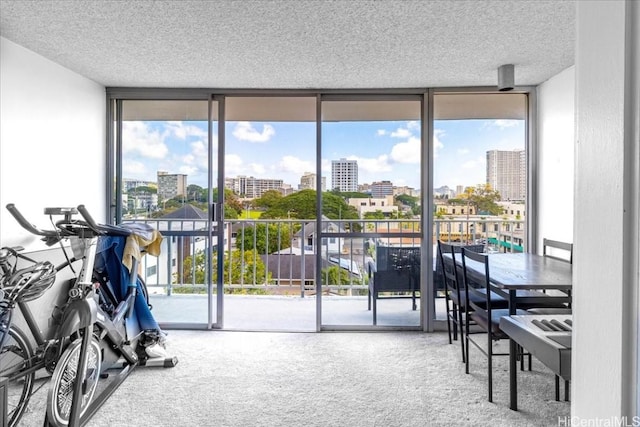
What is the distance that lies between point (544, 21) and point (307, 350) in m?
3.01

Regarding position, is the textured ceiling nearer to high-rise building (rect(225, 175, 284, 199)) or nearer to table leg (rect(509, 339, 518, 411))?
high-rise building (rect(225, 175, 284, 199))

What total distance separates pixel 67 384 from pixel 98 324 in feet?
1.41

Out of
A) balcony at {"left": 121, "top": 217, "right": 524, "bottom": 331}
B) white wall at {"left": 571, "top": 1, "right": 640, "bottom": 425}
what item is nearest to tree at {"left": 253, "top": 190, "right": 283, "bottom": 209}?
balcony at {"left": 121, "top": 217, "right": 524, "bottom": 331}

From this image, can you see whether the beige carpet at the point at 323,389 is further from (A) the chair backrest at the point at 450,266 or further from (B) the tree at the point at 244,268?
(B) the tree at the point at 244,268

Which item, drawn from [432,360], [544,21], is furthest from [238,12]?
[432,360]

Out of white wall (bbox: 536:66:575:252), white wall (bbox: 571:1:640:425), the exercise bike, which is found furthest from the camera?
white wall (bbox: 536:66:575:252)

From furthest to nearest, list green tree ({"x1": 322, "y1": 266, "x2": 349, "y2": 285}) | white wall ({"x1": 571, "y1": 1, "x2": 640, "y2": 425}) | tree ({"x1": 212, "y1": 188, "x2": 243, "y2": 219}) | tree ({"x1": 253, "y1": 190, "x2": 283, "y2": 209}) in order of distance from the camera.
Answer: tree ({"x1": 253, "y1": 190, "x2": 283, "y2": 209}), tree ({"x1": 212, "y1": 188, "x2": 243, "y2": 219}), green tree ({"x1": 322, "y1": 266, "x2": 349, "y2": 285}), white wall ({"x1": 571, "y1": 1, "x2": 640, "y2": 425})

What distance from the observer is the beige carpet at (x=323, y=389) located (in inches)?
90.0

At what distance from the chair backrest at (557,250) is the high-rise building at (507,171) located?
0.64m

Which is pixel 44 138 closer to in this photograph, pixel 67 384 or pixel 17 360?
pixel 17 360

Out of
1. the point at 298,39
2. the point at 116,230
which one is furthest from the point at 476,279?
the point at 116,230

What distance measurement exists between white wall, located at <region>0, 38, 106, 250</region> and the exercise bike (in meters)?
0.66

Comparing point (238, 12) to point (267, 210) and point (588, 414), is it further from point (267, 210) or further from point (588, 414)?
point (267, 210)

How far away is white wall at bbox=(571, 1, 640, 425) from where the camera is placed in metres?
0.54
